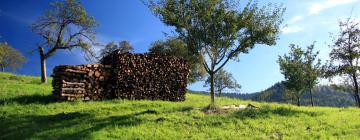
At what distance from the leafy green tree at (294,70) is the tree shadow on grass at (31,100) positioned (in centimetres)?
3951

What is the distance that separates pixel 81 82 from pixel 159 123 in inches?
464

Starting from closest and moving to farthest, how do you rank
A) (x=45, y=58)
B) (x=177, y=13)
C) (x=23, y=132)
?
1. (x=23, y=132)
2. (x=177, y=13)
3. (x=45, y=58)

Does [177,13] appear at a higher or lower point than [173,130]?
higher

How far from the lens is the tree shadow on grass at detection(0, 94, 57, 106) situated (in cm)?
3078

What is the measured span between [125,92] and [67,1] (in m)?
20.3

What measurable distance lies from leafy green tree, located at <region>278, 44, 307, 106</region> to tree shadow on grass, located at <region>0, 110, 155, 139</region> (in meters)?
41.1

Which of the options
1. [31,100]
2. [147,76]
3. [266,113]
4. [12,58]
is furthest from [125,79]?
[12,58]

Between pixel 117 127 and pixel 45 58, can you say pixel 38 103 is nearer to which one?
pixel 117 127

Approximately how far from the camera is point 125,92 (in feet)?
115

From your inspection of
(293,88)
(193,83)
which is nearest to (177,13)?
(293,88)

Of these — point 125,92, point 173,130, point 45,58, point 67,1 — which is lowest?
point 173,130

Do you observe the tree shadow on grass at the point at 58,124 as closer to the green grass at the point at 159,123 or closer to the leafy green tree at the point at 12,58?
the green grass at the point at 159,123

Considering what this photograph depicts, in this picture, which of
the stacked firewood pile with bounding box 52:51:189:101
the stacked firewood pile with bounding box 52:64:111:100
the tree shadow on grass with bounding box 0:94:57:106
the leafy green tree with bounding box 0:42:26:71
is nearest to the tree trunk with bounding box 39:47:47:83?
the stacked firewood pile with bounding box 52:51:189:101

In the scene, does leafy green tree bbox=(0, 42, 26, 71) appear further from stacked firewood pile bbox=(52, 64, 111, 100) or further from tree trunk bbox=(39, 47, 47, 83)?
stacked firewood pile bbox=(52, 64, 111, 100)
